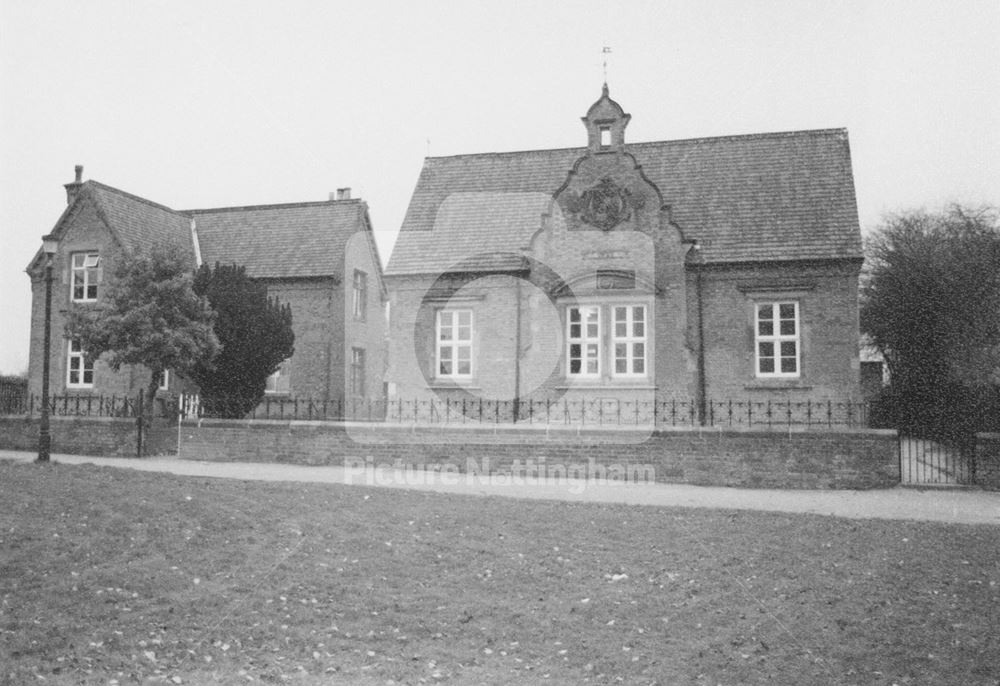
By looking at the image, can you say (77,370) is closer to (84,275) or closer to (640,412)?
(84,275)

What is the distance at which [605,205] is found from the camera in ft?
73.1

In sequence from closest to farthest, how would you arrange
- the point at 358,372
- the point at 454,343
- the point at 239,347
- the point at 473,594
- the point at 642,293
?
the point at 473,594
the point at 239,347
the point at 642,293
the point at 454,343
the point at 358,372

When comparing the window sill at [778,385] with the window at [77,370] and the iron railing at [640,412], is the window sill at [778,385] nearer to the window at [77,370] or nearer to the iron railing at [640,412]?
the iron railing at [640,412]

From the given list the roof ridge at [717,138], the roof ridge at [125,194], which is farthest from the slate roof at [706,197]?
the roof ridge at [125,194]

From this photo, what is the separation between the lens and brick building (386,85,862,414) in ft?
71.3

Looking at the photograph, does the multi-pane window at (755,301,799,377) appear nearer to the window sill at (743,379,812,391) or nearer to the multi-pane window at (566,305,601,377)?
the window sill at (743,379,812,391)

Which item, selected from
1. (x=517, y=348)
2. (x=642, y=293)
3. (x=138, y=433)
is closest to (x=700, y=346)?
(x=642, y=293)

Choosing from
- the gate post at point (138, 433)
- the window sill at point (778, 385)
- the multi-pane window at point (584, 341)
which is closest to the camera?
the gate post at point (138, 433)

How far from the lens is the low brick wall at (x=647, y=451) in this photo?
1556 centimetres

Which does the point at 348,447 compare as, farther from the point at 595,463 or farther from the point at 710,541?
the point at 710,541

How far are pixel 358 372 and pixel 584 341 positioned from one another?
14260 millimetres

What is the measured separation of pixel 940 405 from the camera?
24.2m

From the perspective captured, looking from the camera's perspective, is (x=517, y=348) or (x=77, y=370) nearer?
(x=517, y=348)

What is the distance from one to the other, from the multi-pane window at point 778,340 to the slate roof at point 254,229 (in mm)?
16207
